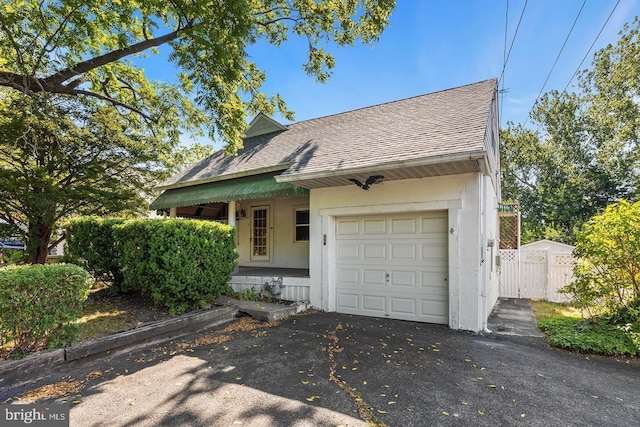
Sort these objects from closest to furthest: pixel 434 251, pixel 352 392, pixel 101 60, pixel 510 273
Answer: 1. pixel 352 392
2. pixel 101 60
3. pixel 434 251
4. pixel 510 273

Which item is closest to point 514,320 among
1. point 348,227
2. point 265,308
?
point 348,227

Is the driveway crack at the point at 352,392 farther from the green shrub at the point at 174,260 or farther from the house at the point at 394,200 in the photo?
the green shrub at the point at 174,260

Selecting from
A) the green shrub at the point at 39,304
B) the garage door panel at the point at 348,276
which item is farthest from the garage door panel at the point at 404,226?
the green shrub at the point at 39,304

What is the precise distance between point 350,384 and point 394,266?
3753 mm

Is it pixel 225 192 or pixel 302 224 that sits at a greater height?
pixel 225 192

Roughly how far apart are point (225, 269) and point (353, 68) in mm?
8095

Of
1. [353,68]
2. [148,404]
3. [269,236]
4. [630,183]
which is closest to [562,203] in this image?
[630,183]

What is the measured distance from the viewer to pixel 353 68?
10898 millimetres

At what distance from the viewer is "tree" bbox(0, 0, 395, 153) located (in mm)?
6164

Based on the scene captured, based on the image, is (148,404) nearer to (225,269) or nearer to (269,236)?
(225,269)

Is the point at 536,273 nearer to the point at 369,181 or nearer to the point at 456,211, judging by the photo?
the point at 456,211

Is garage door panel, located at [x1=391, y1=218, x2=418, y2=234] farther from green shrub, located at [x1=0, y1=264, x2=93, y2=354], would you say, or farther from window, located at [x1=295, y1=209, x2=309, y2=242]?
green shrub, located at [x1=0, y1=264, x2=93, y2=354]

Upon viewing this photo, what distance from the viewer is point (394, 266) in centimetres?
727

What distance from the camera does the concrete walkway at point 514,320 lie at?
20.6 ft
